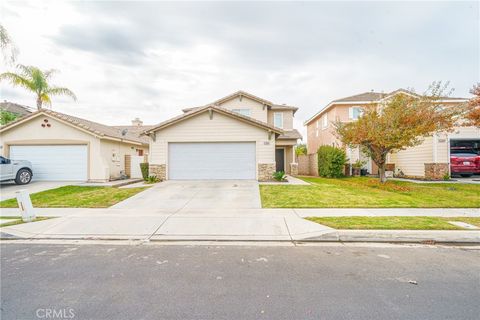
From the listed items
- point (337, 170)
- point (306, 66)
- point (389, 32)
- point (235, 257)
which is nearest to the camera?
point (235, 257)

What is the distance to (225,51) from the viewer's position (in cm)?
1487

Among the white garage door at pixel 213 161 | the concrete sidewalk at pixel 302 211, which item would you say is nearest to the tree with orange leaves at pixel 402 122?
the concrete sidewalk at pixel 302 211

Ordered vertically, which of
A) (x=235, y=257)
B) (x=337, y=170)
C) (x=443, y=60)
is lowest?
(x=235, y=257)

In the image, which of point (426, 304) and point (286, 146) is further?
point (286, 146)

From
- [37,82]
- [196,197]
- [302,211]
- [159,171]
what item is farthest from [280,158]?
[37,82]

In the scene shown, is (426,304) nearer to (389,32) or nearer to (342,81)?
(389,32)

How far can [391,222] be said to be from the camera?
635 centimetres

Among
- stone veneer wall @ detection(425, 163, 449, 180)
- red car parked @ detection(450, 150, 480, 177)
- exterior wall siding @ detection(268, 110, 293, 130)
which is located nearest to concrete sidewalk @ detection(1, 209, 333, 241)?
stone veneer wall @ detection(425, 163, 449, 180)

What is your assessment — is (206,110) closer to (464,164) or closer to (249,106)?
(249,106)

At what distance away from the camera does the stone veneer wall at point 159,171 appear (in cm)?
1457

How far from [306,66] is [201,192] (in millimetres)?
11869

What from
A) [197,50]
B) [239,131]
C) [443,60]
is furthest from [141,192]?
[443,60]

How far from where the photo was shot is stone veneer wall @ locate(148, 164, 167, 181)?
14.6 metres

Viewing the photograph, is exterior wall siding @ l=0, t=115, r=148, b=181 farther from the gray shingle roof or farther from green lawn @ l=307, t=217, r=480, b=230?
the gray shingle roof
